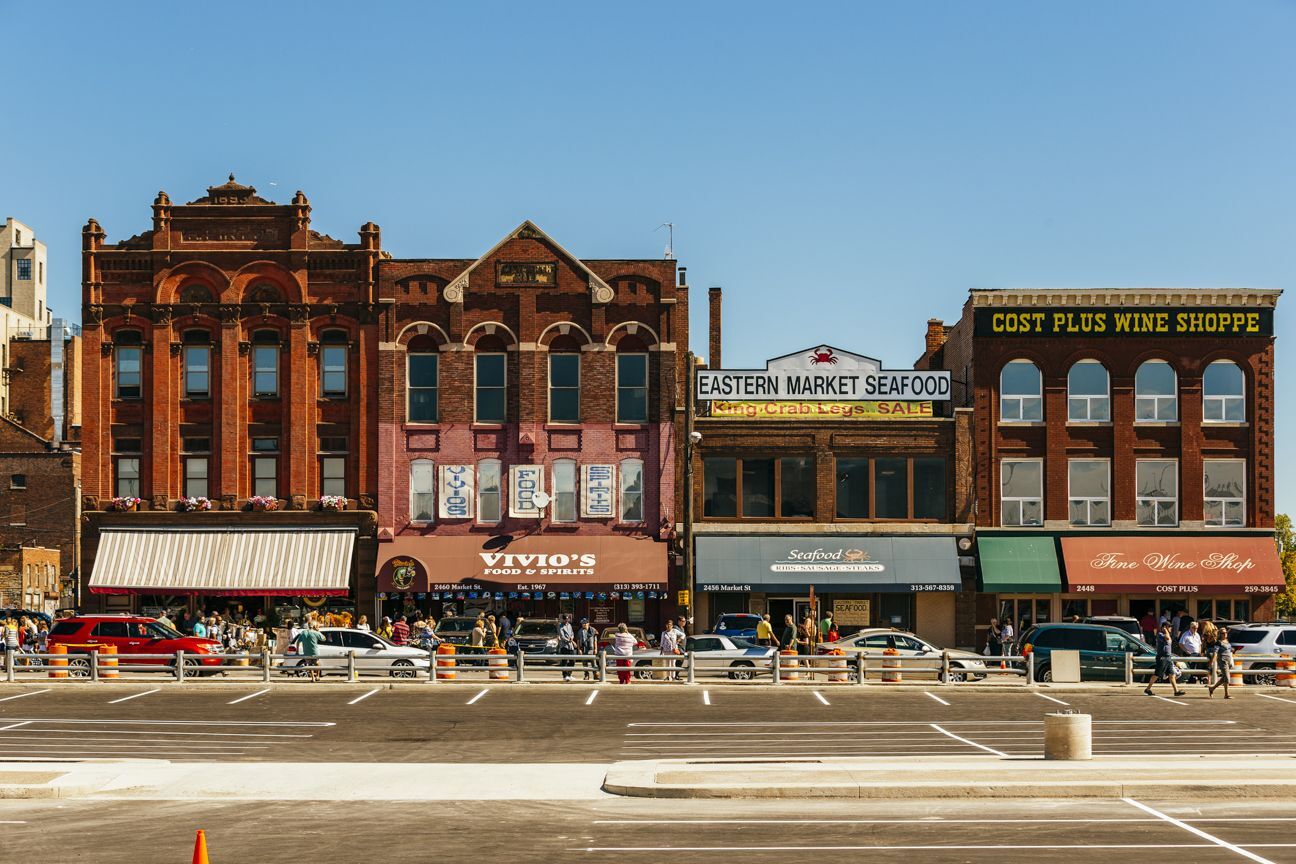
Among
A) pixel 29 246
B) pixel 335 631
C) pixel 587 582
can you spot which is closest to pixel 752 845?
pixel 335 631

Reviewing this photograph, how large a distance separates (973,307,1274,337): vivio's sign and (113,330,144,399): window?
1158 inches

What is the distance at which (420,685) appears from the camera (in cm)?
4028

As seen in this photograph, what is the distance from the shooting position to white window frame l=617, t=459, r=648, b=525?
57438mm

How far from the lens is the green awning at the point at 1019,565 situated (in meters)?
55.5

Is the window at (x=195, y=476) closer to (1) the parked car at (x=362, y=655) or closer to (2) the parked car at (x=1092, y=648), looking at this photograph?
(1) the parked car at (x=362, y=655)

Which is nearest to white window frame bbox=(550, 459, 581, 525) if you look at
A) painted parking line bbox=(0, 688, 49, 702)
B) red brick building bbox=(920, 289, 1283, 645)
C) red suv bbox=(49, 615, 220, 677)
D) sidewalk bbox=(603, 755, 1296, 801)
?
red brick building bbox=(920, 289, 1283, 645)

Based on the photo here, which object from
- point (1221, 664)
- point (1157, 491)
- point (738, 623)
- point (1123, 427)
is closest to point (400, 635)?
point (738, 623)

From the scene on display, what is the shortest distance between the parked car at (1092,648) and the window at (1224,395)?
17889 millimetres

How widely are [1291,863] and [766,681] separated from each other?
2453 centimetres

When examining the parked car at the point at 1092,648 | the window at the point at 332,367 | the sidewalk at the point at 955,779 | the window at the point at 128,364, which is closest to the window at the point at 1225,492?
the parked car at the point at 1092,648

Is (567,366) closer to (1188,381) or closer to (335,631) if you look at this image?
(335,631)

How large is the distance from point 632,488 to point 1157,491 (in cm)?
1829

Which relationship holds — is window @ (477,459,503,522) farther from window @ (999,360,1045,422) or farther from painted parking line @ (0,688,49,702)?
painted parking line @ (0,688,49,702)

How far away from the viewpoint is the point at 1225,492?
57531mm
